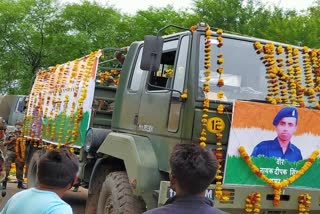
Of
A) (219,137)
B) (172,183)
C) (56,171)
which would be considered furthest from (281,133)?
(56,171)

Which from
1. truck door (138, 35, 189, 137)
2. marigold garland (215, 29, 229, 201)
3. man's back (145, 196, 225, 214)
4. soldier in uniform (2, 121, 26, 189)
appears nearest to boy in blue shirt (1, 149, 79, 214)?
man's back (145, 196, 225, 214)

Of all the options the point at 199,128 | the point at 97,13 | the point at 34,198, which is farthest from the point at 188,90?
the point at 97,13

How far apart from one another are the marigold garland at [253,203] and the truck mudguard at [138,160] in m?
0.83

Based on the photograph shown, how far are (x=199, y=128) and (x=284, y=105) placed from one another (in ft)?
2.59

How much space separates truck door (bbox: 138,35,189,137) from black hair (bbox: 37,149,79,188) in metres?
2.06

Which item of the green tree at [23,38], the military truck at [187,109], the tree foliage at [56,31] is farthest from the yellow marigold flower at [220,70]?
the green tree at [23,38]

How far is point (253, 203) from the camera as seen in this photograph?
4453mm

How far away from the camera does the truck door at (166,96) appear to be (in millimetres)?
4797

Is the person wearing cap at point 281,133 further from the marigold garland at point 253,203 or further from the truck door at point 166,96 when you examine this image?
the truck door at point 166,96

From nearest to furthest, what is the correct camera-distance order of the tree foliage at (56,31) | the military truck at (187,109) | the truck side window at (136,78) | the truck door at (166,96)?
the military truck at (187,109)
the truck door at (166,96)
the truck side window at (136,78)
the tree foliage at (56,31)

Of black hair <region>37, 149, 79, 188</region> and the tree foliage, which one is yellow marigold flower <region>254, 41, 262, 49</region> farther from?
the tree foliage

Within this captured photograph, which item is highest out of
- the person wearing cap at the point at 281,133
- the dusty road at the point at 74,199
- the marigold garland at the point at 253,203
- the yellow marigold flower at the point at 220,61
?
the yellow marigold flower at the point at 220,61

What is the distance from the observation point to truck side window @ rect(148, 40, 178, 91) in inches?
200

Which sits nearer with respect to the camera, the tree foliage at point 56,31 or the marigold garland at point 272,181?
the marigold garland at point 272,181
